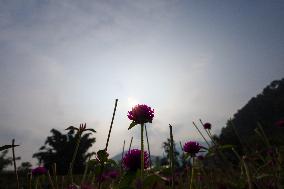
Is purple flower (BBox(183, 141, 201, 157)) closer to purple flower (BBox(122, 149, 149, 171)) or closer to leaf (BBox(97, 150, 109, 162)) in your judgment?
purple flower (BBox(122, 149, 149, 171))

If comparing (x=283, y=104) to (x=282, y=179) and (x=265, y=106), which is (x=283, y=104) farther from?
(x=282, y=179)

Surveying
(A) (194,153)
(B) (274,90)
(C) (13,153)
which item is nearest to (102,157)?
(C) (13,153)

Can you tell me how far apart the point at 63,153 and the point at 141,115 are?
36.7m

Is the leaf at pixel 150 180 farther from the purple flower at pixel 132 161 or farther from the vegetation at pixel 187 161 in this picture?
the purple flower at pixel 132 161

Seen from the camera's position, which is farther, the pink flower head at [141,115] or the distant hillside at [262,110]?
the distant hillside at [262,110]

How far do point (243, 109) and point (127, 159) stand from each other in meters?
105

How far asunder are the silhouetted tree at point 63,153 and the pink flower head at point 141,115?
111 ft

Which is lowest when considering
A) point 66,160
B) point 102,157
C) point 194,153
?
point 102,157

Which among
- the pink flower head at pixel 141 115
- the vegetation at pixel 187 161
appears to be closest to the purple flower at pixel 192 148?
the vegetation at pixel 187 161

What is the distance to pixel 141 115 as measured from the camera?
2.95m

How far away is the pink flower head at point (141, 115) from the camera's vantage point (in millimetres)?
2949

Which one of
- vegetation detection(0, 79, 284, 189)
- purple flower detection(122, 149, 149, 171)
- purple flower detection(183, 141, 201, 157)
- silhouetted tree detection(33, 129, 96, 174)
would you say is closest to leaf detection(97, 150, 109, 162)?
vegetation detection(0, 79, 284, 189)

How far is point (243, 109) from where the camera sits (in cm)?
10256

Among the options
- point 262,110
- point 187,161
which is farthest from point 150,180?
point 262,110
